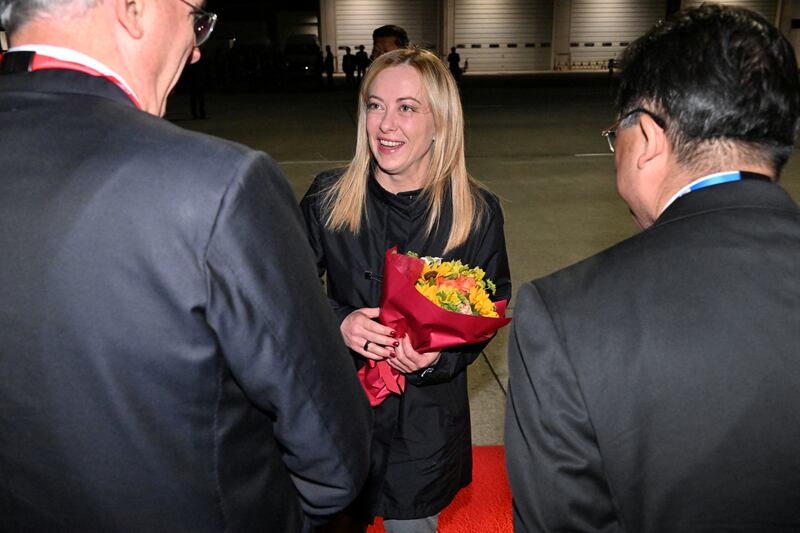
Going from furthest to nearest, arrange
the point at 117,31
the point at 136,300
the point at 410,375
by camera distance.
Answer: the point at 410,375 → the point at 117,31 → the point at 136,300

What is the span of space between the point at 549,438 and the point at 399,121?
1.47 meters

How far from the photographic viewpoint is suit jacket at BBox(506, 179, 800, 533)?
103 centimetres

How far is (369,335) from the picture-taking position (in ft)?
6.80

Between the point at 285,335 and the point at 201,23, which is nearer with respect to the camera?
the point at 285,335

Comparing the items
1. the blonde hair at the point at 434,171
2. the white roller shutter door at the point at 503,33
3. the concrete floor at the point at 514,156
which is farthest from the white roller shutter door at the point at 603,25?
the blonde hair at the point at 434,171

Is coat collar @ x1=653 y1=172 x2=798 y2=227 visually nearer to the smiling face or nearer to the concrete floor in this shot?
the smiling face

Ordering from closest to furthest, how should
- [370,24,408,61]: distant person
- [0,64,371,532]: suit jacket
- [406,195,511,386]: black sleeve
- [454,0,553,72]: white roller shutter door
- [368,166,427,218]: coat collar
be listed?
[0,64,371,532]: suit jacket < [406,195,511,386]: black sleeve < [368,166,427,218]: coat collar < [370,24,408,61]: distant person < [454,0,553,72]: white roller shutter door

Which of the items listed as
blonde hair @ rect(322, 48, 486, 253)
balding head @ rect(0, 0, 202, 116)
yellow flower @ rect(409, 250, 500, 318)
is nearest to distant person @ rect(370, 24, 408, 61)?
blonde hair @ rect(322, 48, 486, 253)

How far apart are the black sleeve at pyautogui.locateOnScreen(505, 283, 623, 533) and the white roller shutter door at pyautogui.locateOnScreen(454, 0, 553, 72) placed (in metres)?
31.8

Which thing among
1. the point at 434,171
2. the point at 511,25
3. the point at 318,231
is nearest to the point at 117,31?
the point at 318,231

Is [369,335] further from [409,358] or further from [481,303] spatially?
[481,303]

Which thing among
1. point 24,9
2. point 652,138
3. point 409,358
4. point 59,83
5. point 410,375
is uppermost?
point 24,9

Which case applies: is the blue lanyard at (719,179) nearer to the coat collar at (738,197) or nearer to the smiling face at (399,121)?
the coat collar at (738,197)

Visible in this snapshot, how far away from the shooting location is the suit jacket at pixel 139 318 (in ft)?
3.15
